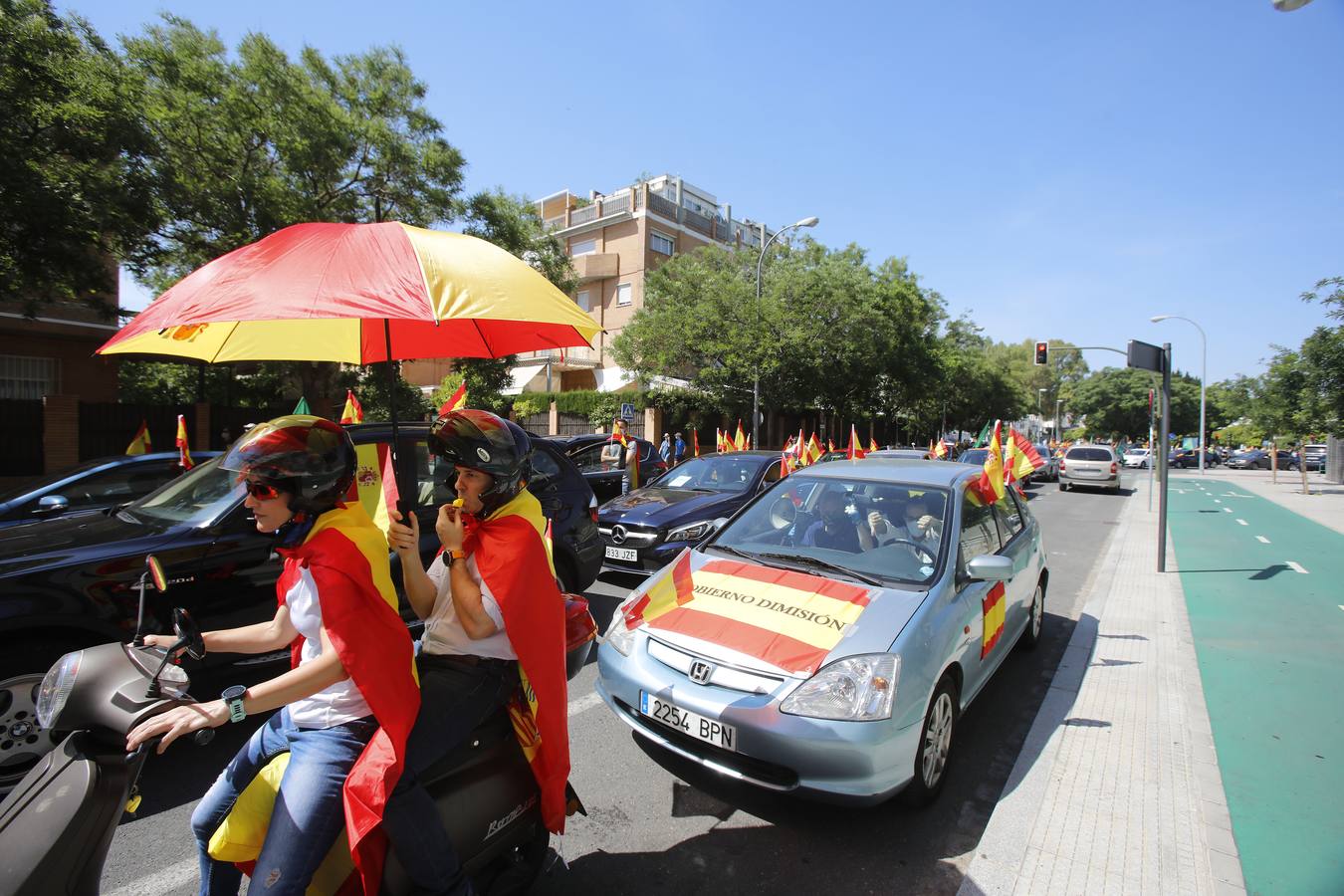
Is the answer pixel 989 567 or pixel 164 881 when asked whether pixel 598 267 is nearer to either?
pixel 989 567

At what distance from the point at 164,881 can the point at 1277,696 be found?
6.50 metres

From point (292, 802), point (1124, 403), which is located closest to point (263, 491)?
point (292, 802)

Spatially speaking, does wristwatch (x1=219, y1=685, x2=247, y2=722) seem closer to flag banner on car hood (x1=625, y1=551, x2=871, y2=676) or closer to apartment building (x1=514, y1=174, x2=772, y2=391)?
flag banner on car hood (x1=625, y1=551, x2=871, y2=676)

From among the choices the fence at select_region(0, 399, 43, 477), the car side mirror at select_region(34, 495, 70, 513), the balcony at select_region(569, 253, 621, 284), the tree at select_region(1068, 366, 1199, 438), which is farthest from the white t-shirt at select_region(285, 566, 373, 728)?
the tree at select_region(1068, 366, 1199, 438)

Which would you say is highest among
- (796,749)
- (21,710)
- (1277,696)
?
(21,710)

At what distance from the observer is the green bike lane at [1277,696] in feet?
9.34

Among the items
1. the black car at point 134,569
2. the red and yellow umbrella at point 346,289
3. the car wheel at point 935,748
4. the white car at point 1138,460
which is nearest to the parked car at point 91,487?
the black car at point 134,569

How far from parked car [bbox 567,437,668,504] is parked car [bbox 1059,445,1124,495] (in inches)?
650

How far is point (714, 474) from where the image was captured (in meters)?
8.14

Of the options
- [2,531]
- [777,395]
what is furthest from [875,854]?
[777,395]

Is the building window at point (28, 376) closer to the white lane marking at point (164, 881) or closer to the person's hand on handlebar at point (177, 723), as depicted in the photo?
the white lane marking at point (164, 881)

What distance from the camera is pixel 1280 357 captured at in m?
20.8

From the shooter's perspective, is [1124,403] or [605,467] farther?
[1124,403]

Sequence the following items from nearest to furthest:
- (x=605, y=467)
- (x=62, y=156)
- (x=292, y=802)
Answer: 1. (x=292, y=802)
2. (x=62, y=156)
3. (x=605, y=467)
